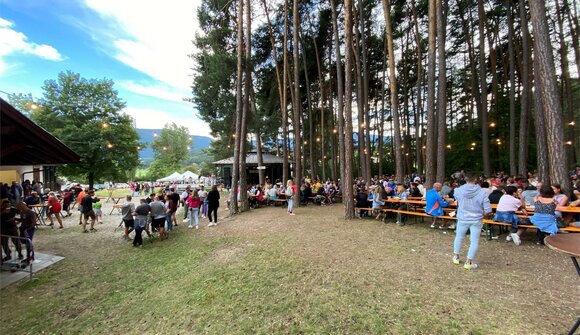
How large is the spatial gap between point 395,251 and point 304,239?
243 cm

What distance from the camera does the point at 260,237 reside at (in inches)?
310

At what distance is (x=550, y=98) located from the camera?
6.86 m

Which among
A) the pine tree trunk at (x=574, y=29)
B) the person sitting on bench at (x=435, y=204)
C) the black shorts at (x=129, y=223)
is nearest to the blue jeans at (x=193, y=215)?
the black shorts at (x=129, y=223)

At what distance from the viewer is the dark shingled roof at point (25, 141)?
14.2 ft

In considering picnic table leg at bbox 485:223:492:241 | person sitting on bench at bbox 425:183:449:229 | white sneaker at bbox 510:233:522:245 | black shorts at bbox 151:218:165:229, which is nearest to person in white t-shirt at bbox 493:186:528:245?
white sneaker at bbox 510:233:522:245

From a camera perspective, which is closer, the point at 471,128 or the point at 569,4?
the point at 569,4

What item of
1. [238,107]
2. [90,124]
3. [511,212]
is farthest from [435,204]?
[90,124]

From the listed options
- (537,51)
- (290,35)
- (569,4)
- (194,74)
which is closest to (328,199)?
(537,51)

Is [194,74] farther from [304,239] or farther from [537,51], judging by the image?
[537,51]

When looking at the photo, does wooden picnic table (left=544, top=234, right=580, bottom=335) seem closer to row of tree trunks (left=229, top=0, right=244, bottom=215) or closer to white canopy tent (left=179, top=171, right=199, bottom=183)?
row of tree trunks (left=229, top=0, right=244, bottom=215)

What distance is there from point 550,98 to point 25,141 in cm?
1298

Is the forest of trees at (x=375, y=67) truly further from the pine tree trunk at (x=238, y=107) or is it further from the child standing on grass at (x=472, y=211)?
the child standing on grass at (x=472, y=211)

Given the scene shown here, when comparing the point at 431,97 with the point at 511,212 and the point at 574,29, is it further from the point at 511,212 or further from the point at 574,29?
the point at 574,29

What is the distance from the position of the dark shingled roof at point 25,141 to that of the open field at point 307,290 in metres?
2.87
